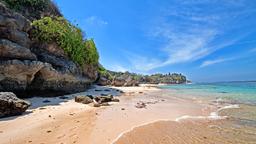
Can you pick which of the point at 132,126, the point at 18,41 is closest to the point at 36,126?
the point at 132,126

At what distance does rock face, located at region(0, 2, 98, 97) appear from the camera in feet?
44.1

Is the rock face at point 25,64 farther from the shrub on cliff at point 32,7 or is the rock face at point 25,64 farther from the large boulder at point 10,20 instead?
the shrub on cliff at point 32,7

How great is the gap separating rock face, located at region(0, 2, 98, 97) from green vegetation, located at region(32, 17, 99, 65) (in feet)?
2.64

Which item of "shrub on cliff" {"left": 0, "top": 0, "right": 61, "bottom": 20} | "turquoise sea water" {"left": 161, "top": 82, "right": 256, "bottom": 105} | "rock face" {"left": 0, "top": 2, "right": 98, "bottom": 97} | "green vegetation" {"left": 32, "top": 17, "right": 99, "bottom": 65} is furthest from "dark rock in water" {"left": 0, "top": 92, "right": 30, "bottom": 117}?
"turquoise sea water" {"left": 161, "top": 82, "right": 256, "bottom": 105}

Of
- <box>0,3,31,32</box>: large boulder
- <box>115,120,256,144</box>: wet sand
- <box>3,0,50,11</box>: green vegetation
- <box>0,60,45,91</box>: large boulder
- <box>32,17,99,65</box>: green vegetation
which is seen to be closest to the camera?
<box>115,120,256,144</box>: wet sand

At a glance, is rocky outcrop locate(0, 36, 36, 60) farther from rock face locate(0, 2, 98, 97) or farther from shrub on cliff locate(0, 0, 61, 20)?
shrub on cliff locate(0, 0, 61, 20)

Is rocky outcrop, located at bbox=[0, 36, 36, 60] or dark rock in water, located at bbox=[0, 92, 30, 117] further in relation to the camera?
rocky outcrop, located at bbox=[0, 36, 36, 60]

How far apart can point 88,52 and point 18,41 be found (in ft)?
43.5

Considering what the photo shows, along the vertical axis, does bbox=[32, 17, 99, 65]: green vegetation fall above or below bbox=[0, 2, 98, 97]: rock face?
above

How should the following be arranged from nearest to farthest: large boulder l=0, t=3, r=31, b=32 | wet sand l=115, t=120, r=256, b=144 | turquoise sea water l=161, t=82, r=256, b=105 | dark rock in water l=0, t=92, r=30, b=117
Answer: wet sand l=115, t=120, r=256, b=144 → dark rock in water l=0, t=92, r=30, b=117 → large boulder l=0, t=3, r=31, b=32 → turquoise sea water l=161, t=82, r=256, b=105

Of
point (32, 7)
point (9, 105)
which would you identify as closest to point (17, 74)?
point (9, 105)

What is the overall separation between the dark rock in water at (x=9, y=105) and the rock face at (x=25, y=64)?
190 inches

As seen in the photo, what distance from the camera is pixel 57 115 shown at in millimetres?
9617

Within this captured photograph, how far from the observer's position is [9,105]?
29.1 feet
